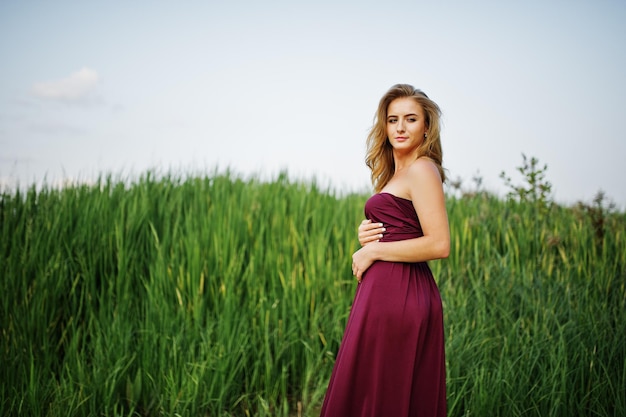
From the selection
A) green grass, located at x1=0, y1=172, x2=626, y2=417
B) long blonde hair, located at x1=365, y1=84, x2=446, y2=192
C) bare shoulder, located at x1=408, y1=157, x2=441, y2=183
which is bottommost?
green grass, located at x1=0, y1=172, x2=626, y2=417

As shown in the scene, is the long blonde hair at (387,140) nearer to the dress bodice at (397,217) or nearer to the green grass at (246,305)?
the dress bodice at (397,217)

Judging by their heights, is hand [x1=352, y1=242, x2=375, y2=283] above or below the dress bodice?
below

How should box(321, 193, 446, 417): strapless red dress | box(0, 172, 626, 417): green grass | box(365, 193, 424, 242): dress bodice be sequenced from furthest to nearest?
box(0, 172, 626, 417): green grass
box(365, 193, 424, 242): dress bodice
box(321, 193, 446, 417): strapless red dress

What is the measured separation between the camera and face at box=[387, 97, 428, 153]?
250 centimetres

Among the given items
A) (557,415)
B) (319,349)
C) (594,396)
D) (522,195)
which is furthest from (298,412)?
(522,195)

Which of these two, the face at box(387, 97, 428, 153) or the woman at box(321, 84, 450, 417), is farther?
the face at box(387, 97, 428, 153)

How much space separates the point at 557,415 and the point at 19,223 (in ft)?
17.8

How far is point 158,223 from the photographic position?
18.5 ft

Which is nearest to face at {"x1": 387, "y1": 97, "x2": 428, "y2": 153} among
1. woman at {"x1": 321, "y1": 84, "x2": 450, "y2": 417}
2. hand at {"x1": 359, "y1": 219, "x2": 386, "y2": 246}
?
woman at {"x1": 321, "y1": 84, "x2": 450, "y2": 417}

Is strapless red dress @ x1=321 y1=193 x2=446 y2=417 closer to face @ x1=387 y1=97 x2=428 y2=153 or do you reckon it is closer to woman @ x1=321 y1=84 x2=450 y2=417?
woman @ x1=321 y1=84 x2=450 y2=417

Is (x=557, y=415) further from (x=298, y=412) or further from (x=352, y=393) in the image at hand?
(x=352, y=393)

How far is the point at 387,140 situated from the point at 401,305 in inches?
33.3

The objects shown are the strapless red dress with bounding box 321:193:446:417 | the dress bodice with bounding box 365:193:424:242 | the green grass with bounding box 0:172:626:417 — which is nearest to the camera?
the strapless red dress with bounding box 321:193:446:417

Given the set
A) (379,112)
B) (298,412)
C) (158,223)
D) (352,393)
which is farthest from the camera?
(158,223)
